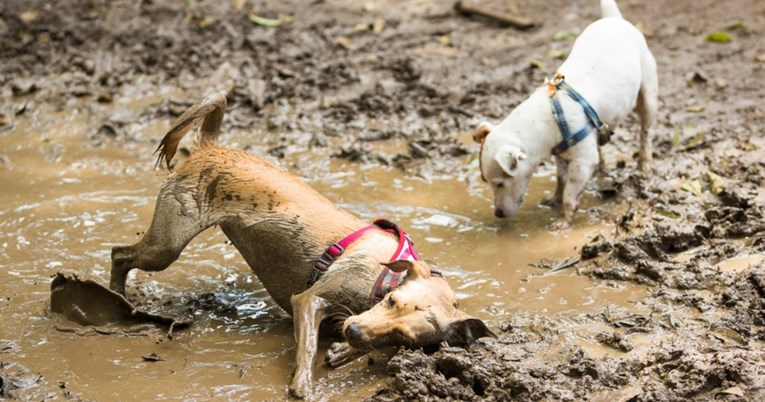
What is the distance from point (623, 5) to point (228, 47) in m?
5.49

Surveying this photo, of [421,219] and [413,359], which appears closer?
[413,359]

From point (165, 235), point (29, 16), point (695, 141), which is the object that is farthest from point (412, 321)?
point (29, 16)

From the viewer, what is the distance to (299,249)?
16.1 feet

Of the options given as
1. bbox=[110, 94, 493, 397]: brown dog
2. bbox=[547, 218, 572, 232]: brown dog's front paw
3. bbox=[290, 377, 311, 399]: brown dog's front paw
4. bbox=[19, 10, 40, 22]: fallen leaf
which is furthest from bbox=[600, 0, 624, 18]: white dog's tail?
bbox=[19, 10, 40, 22]: fallen leaf

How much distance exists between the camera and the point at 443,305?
14.7 feet

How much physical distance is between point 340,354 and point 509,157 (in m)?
2.53

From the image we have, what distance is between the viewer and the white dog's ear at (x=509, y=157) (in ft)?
21.0

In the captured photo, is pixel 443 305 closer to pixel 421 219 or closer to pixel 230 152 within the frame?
pixel 230 152

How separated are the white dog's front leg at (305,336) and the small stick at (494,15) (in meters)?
7.57

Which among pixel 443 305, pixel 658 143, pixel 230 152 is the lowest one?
pixel 658 143

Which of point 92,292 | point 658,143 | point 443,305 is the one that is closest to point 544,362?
point 443,305

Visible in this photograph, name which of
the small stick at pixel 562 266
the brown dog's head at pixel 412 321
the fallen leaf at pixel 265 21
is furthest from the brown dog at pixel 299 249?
the fallen leaf at pixel 265 21

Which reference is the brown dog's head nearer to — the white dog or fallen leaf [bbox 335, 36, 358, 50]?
the white dog

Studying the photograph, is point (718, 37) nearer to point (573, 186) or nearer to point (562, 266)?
point (573, 186)
